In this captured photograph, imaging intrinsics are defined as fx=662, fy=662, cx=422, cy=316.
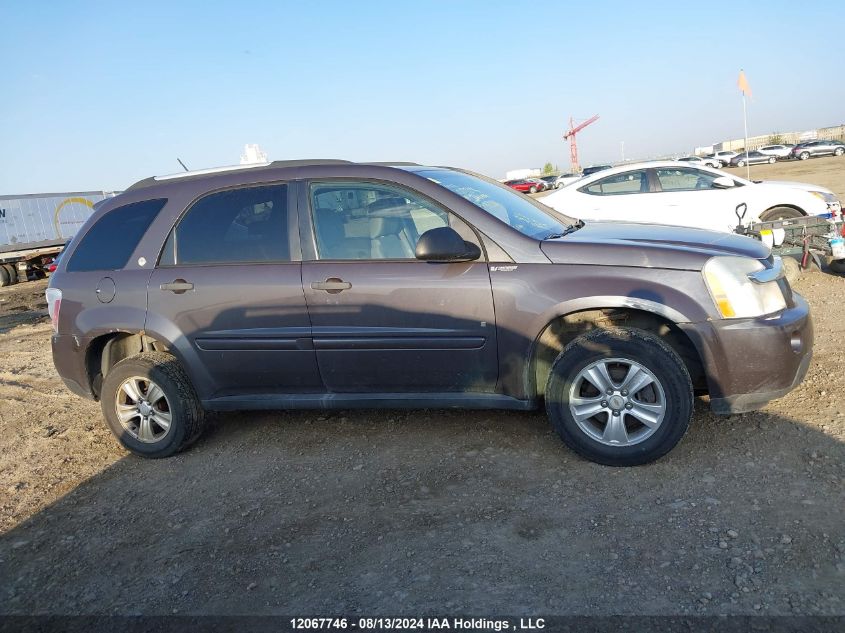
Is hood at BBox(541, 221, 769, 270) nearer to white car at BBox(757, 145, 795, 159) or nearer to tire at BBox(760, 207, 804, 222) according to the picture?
tire at BBox(760, 207, 804, 222)

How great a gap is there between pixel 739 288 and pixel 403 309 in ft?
5.98

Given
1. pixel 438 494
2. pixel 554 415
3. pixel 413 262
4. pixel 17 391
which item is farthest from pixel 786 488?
pixel 17 391

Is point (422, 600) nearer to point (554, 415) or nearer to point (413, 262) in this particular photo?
point (554, 415)

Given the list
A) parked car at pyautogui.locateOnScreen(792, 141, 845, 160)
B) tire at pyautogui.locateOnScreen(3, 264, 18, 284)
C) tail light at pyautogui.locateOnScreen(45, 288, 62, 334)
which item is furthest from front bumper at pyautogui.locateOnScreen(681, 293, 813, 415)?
parked car at pyautogui.locateOnScreen(792, 141, 845, 160)

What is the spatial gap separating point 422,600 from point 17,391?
18.4ft

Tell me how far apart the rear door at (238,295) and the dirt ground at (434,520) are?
1.95 feet

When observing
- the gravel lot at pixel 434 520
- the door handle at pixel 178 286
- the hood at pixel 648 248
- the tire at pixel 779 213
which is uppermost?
the door handle at pixel 178 286

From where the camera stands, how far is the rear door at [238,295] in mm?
4055

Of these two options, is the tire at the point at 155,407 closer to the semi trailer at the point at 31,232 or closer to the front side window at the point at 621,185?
the front side window at the point at 621,185

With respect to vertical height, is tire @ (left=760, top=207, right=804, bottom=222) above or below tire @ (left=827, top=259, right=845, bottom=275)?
above

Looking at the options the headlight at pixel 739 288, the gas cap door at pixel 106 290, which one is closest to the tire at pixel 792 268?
the headlight at pixel 739 288

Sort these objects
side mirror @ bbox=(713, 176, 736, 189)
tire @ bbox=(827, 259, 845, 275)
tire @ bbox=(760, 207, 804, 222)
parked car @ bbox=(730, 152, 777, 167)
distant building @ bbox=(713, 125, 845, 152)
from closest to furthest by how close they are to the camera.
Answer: tire @ bbox=(827, 259, 845, 275) → tire @ bbox=(760, 207, 804, 222) → side mirror @ bbox=(713, 176, 736, 189) → parked car @ bbox=(730, 152, 777, 167) → distant building @ bbox=(713, 125, 845, 152)

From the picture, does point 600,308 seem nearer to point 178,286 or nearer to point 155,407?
point 178,286

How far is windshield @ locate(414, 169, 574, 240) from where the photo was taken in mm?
4066
